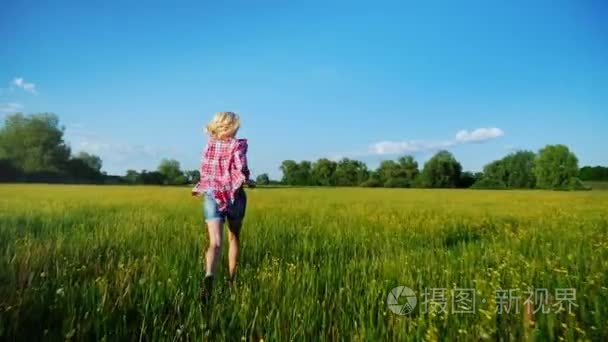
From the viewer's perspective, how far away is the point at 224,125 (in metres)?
4.16

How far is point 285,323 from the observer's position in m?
3.01

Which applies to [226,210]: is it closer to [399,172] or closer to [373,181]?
[373,181]

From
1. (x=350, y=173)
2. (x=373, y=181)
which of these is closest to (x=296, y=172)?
(x=350, y=173)

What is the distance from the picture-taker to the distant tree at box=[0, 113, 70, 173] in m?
23.5

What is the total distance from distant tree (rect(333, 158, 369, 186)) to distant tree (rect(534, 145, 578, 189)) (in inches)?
1264

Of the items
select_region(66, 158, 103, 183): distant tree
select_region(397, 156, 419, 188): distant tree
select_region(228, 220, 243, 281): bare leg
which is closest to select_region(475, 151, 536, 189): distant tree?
select_region(397, 156, 419, 188): distant tree

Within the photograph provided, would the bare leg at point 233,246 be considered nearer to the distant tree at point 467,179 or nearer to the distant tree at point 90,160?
the distant tree at point 90,160

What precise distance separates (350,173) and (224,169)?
265 ft

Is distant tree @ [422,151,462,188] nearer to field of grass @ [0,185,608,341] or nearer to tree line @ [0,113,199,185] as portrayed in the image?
tree line @ [0,113,199,185]

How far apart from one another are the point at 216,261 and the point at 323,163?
8517 cm

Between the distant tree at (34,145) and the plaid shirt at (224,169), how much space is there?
21.2m

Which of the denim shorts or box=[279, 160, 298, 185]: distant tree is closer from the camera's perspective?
the denim shorts

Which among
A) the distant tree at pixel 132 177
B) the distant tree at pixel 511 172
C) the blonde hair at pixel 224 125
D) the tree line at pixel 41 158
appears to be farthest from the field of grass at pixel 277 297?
the distant tree at pixel 511 172

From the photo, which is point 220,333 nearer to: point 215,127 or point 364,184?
point 215,127
